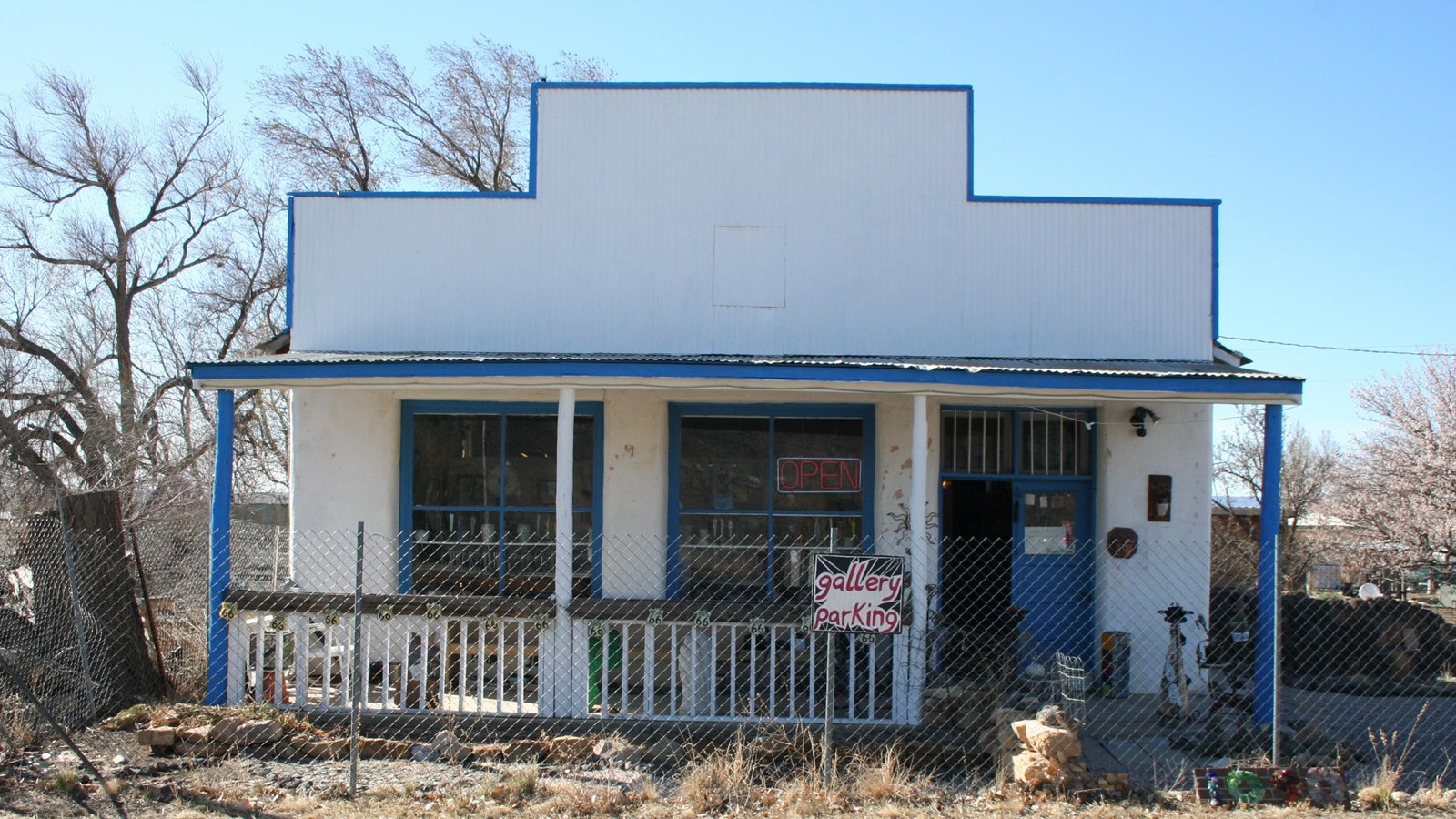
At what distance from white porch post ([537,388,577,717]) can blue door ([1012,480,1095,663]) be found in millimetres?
3920

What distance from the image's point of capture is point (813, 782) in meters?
5.89

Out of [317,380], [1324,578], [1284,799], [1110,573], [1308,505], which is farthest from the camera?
[1308,505]

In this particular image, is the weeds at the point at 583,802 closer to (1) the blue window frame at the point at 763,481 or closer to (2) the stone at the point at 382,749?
(2) the stone at the point at 382,749

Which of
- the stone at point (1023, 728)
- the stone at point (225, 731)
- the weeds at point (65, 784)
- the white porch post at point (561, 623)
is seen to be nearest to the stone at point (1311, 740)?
→ the stone at point (1023, 728)

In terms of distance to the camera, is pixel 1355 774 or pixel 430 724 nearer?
pixel 1355 774

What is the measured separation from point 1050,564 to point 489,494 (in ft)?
15.7

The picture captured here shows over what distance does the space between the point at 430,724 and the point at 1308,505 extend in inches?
941

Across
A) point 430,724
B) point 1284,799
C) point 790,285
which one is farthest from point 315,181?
point 1284,799

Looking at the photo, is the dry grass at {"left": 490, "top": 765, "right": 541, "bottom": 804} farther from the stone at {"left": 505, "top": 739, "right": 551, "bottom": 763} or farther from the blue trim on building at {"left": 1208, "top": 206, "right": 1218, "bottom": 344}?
the blue trim on building at {"left": 1208, "top": 206, "right": 1218, "bottom": 344}

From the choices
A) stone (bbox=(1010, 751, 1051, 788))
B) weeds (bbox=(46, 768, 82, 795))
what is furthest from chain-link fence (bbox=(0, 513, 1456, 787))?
weeds (bbox=(46, 768, 82, 795))

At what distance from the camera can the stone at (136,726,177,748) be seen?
6516mm

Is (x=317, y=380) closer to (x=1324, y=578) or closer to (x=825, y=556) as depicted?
(x=825, y=556)

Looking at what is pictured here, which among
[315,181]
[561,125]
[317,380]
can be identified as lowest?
[317,380]

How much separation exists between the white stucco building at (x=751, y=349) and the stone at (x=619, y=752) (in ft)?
7.04
